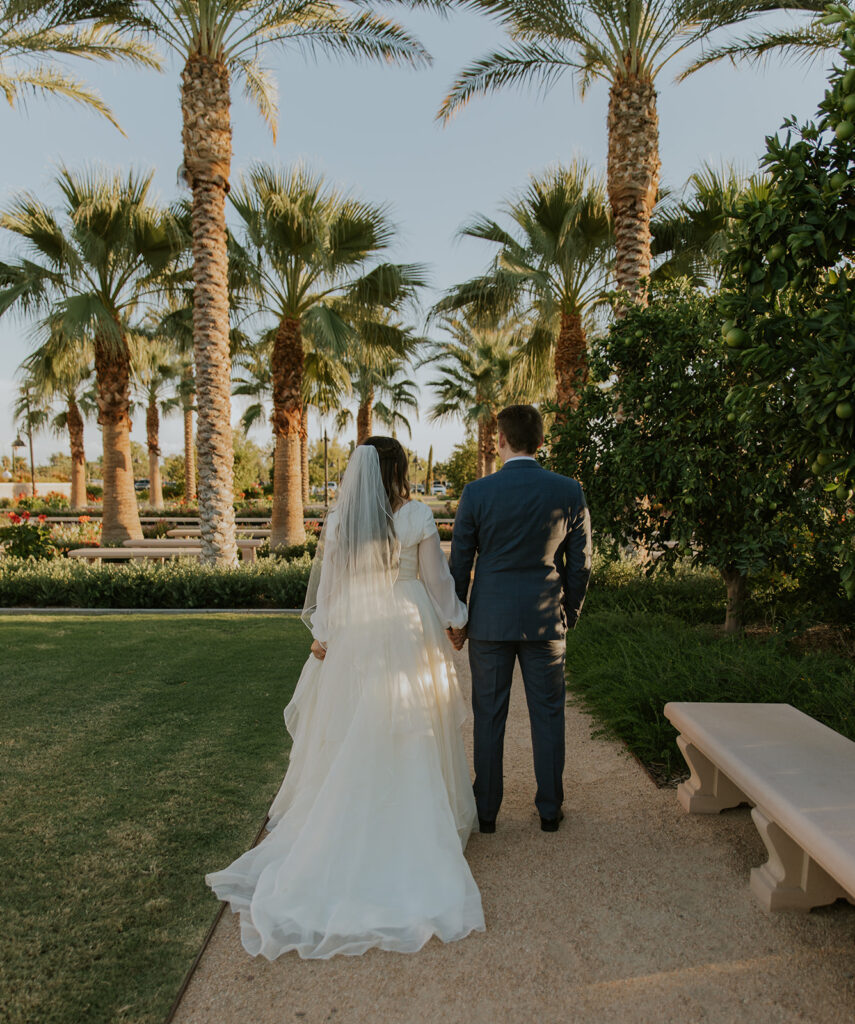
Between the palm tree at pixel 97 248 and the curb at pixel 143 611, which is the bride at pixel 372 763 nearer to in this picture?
the curb at pixel 143 611

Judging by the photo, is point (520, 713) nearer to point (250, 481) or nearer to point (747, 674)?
point (747, 674)

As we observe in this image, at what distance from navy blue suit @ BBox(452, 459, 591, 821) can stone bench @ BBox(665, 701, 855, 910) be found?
73cm

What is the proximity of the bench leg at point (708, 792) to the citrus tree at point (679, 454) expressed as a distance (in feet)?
7.09

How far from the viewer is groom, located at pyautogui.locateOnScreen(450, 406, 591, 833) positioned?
316cm

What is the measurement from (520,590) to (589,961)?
144cm

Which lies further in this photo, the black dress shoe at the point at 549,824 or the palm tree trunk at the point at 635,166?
the palm tree trunk at the point at 635,166

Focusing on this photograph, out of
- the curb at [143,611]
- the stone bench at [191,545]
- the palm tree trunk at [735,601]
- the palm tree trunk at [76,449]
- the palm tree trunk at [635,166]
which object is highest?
the palm tree trunk at [635,166]

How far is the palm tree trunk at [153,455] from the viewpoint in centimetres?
3086

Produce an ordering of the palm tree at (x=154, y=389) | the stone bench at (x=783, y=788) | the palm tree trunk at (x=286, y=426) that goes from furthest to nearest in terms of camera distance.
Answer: the palm tree at (x=154, y=389) → the palm tree trunk at (x=286, y=426) → the stone bench at (x=783, y=788)

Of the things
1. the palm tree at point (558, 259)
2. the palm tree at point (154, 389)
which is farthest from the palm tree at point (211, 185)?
the palm tree at point (154, 389)

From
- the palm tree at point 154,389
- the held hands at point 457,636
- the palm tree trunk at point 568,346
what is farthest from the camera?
the palm tree at point 154,389

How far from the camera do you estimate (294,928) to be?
244cm

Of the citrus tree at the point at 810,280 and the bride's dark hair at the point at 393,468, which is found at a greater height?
the citrus tree at the point at 810,280

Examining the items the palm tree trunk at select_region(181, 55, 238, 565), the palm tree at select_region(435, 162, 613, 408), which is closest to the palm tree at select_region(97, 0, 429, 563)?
the palm tree trunk at select_region(181, 55, 238, 565)
